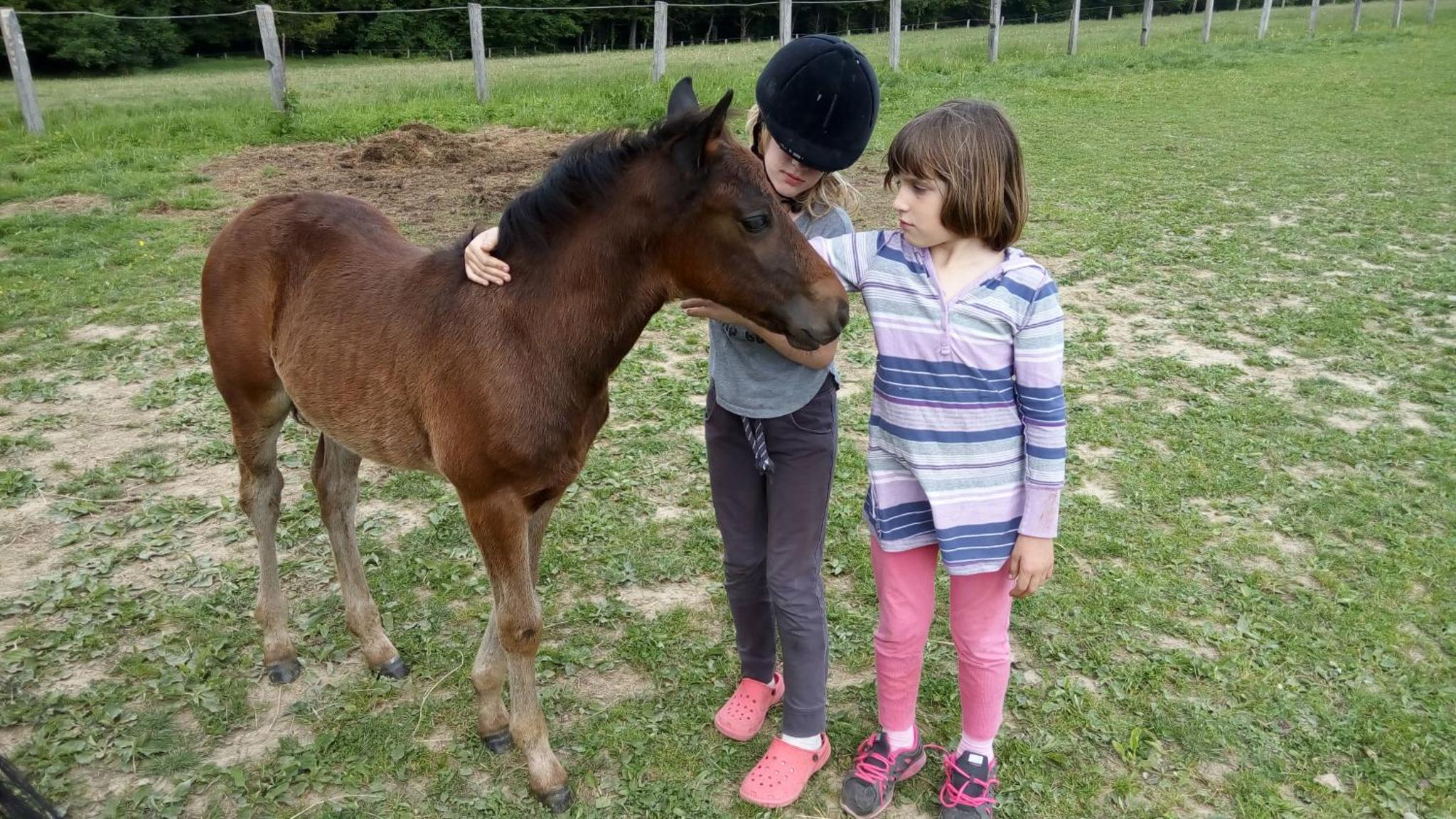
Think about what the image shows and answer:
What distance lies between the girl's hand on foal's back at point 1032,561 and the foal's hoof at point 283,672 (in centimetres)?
259

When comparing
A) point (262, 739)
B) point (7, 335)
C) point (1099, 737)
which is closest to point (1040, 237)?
point (1099, 737)

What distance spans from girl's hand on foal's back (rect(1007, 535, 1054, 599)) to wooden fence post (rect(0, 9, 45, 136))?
1379 cm

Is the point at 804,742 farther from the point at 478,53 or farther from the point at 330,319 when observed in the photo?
the point at 478,53

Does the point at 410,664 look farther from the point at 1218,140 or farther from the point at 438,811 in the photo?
the point at 1218,140

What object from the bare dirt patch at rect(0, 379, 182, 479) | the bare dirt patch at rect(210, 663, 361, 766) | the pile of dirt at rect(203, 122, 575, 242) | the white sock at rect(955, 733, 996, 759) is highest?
the pile of dirt at rect(203, 122, 575, 242)

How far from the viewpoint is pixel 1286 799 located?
2.61 metres

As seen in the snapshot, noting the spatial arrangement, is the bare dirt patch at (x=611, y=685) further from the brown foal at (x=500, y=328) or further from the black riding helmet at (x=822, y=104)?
the black riding helmet at (x=822, y=104)

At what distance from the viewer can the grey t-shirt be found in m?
2.41

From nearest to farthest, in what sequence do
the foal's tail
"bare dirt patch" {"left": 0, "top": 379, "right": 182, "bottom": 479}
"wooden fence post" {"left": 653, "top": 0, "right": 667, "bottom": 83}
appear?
1. the foal's tail
2. "bare dirt patch" {"left": 0, "top": 379, "right": 182, "bottom": 479}
3. "wooden fence post" {"left": 653, "top": 0, "right": 667, "bottom": 83}

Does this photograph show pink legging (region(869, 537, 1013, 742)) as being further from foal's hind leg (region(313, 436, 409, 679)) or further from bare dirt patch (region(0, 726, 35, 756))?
bare dirt patch (region(0, 726, 35, 756))

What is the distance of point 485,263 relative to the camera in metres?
2.50

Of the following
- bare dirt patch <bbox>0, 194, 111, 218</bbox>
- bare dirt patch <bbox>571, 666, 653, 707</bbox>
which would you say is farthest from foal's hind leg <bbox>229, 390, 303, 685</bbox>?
bare dirt patch <bbox>0, 194, 111, 218</bbox>

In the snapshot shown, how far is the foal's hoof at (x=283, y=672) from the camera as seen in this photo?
3139 millimetres

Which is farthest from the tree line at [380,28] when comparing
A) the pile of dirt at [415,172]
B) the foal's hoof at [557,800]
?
the foal's hoof at [557,800]
